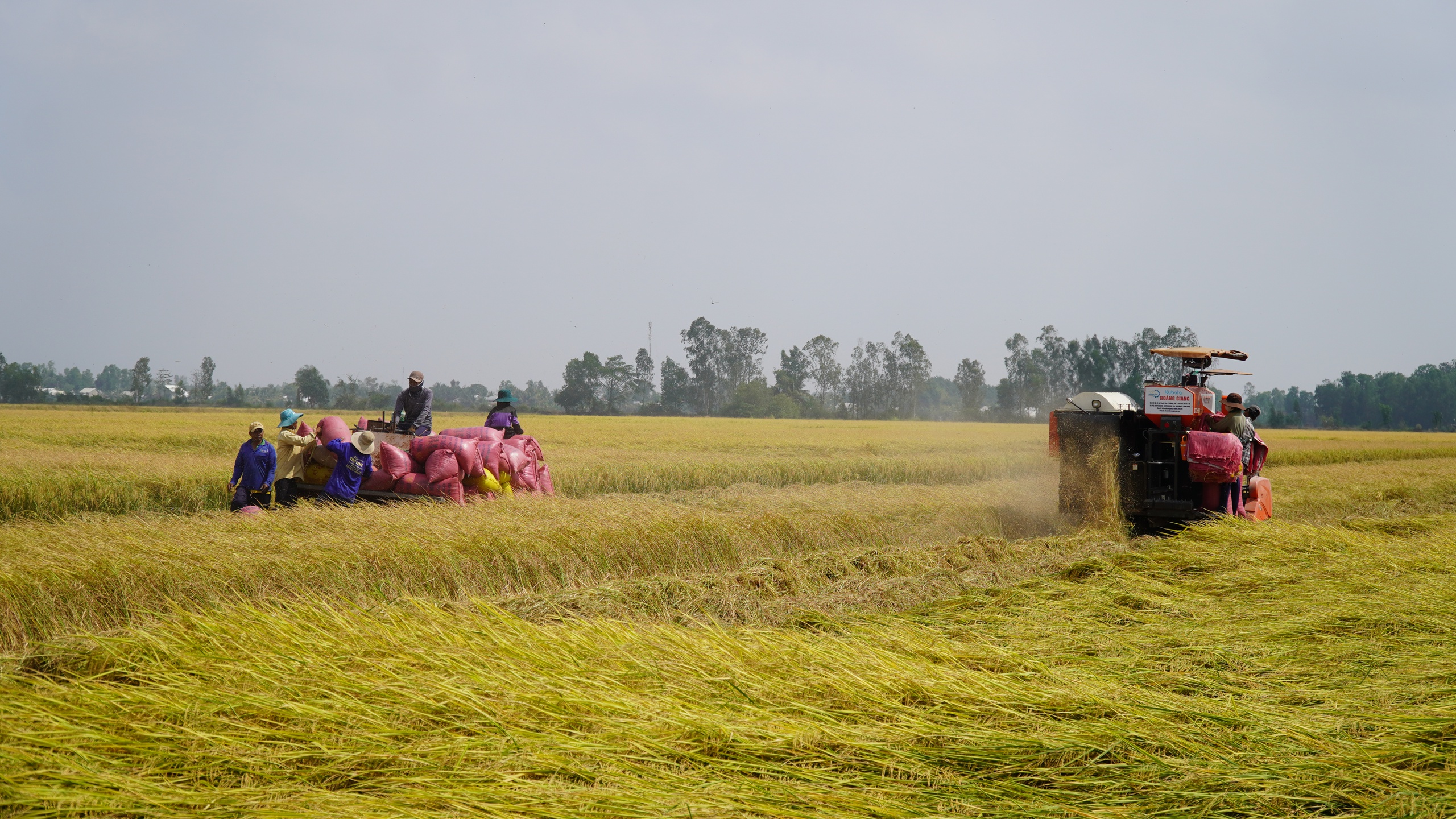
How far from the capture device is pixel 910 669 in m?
3.40

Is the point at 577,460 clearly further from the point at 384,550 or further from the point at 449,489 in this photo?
the point at 384,550

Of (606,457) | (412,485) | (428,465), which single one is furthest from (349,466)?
(606,457)

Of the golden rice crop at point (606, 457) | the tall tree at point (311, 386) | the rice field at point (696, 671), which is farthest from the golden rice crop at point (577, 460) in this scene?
the tall tree at point (311, 386)

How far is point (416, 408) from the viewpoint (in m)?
9.77

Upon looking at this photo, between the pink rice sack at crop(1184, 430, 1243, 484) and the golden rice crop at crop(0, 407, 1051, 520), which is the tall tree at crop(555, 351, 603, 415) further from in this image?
the pink rice sack at crop(1184, 430, 1243, 484)

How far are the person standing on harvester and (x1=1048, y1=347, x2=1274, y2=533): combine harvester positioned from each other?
7.14 metres

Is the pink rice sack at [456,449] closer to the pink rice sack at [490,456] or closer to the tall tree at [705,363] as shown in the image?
the pink rice sack at [490,456]

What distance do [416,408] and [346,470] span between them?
1.53m

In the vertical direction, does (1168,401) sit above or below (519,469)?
above

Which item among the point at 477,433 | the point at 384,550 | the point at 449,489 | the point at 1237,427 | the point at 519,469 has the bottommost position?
the point at 384,550

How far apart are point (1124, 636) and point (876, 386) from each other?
3313 inches

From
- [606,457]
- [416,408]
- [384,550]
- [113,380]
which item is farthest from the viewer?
[113,380]

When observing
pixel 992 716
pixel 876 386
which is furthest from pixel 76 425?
pixel 876 386

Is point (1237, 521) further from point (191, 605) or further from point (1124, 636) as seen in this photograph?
point (191, 605)
